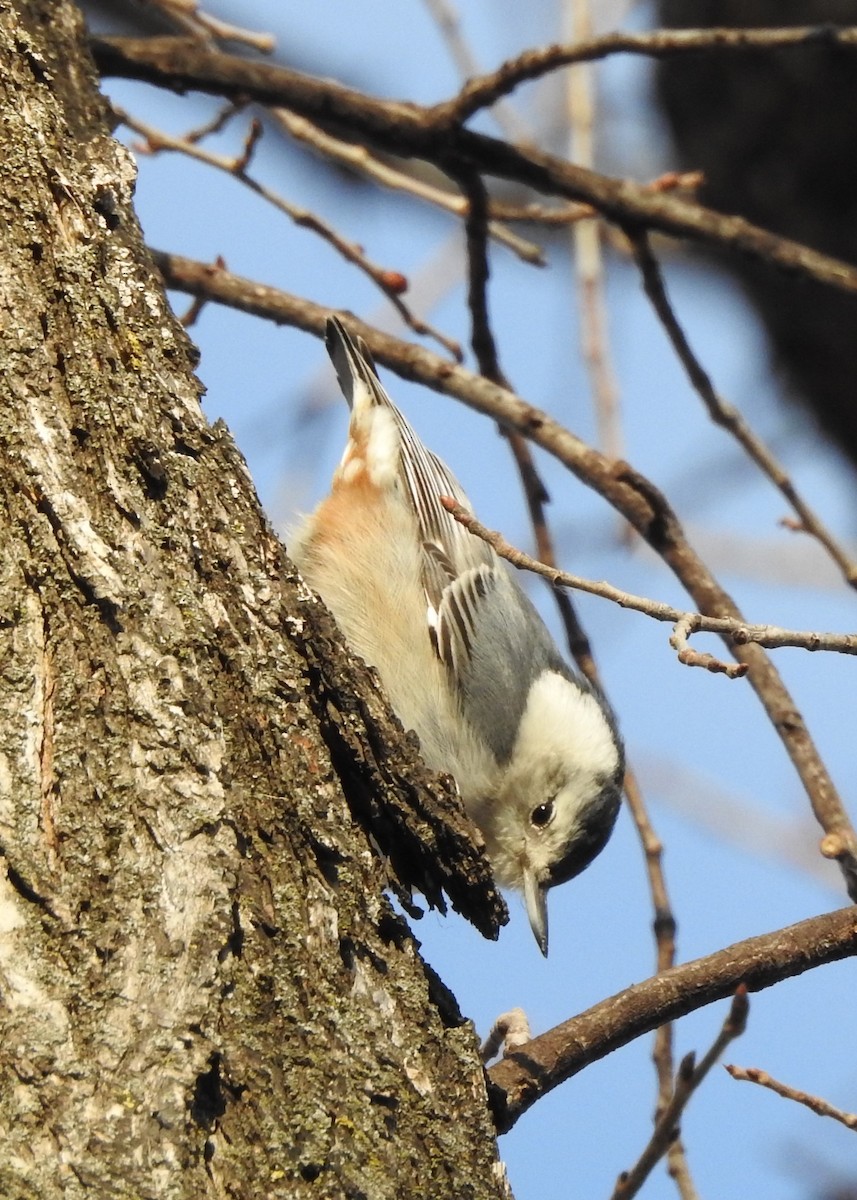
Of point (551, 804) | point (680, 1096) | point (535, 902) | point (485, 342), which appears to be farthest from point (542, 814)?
point (680, 1096)

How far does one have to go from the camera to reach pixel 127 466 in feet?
4.90

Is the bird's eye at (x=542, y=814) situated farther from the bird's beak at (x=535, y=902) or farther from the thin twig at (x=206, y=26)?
the thin twig at (x=206, y=26)

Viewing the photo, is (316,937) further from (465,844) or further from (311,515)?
(311,515)

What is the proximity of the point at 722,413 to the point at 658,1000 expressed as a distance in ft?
4.51

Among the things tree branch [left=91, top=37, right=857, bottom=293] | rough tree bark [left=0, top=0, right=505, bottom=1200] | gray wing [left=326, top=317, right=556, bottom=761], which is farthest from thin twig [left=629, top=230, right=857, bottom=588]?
rough tree bark [left=0, top=0, right=505, bottom=1200]

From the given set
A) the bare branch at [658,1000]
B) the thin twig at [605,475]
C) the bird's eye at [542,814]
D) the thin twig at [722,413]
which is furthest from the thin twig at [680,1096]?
the bird's eye at [542,814]

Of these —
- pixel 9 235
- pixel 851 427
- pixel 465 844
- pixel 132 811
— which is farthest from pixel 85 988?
pixel 851 427

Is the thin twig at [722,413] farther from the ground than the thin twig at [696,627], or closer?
farther from the ground

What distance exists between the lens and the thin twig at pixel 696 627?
147 cm

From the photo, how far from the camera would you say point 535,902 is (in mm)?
3084

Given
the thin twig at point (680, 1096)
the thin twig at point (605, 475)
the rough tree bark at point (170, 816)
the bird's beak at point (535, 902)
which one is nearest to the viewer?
the rough tree bark at point (170, 816)

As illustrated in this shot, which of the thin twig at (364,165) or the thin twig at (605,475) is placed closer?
the thin twig at (605,475)

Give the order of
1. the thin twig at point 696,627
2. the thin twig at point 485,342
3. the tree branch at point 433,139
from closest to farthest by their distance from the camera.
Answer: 1. the thin twig at point 696,627
2. the tree branch at point 433,139
3. the thin twig at point 485,342

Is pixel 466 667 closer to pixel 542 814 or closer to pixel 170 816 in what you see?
pixel 542 814
